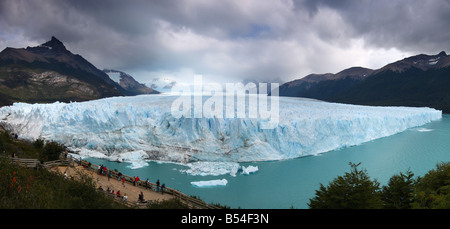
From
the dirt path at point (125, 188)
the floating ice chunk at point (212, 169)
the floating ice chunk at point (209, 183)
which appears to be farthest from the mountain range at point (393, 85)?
the dirt path at point (125, 188)

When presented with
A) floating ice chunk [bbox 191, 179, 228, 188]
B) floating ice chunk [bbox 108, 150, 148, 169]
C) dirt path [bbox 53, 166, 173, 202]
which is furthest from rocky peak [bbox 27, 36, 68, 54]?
floating ice chunk [bbox 191, 179, 228, 188]

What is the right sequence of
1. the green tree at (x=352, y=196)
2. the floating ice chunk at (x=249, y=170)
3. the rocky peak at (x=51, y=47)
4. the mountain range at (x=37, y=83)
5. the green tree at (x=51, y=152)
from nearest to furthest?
the green tree at (x=352, y=196)
the green tree at (x=51, y=152)
the floating ice chunk at (x=249, y=170)
the mountain range at (x=37, y=83)
the rocky peak at (x=51, y=47)

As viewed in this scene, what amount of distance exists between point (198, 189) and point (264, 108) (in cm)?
1137

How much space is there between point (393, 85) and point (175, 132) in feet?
380

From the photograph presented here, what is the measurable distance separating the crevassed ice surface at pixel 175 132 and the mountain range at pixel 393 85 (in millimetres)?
68683

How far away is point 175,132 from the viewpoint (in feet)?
70.9

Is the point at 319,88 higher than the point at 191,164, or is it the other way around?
the point at 319,88

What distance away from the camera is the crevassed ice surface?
20812 mm

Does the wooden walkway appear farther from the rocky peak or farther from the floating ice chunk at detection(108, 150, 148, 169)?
the rocky peak

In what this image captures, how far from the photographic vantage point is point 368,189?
26.3 feet

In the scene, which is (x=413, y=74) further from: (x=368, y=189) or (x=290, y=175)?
(x=368, y=189)

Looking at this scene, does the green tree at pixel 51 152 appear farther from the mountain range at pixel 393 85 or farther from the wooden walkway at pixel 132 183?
the mountain range at pixel 393 85

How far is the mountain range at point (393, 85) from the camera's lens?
285 feet
